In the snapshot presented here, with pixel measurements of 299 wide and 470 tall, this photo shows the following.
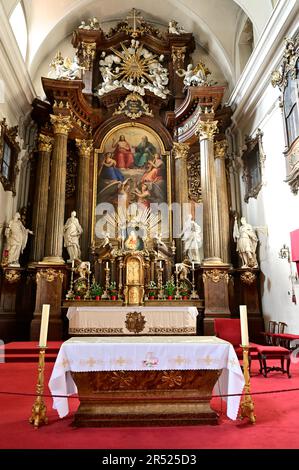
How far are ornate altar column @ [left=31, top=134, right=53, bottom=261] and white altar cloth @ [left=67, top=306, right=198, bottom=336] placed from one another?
2751 mm

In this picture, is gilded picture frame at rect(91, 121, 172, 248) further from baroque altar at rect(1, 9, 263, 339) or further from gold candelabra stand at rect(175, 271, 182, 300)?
gold candelabra stand at rect(175, 271, 182, 300)

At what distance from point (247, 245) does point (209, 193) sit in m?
1.98

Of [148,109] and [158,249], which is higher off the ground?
[148,109]

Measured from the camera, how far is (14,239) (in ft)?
35.6

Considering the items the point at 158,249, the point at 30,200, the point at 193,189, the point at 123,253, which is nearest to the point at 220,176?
the point at 193,189

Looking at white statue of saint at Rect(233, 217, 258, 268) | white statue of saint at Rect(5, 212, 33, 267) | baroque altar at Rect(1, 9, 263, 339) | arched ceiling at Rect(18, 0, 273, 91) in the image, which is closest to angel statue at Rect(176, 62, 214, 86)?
baroque altar at Rect(1, 9, 263, 339)

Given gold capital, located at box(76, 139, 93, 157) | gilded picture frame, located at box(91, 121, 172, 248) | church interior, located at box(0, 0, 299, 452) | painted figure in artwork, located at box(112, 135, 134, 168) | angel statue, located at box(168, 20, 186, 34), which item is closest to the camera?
church interior, located at box(0, 0, 299, 452)

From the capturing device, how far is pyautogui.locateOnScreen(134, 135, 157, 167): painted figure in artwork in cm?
1334

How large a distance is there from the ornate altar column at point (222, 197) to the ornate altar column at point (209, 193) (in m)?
0.62

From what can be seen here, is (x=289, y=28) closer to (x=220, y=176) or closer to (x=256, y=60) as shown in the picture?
(x=256, y=60)

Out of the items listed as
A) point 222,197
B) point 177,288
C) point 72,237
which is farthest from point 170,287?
point 222,197

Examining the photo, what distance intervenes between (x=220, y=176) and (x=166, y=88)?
13.4 feet
